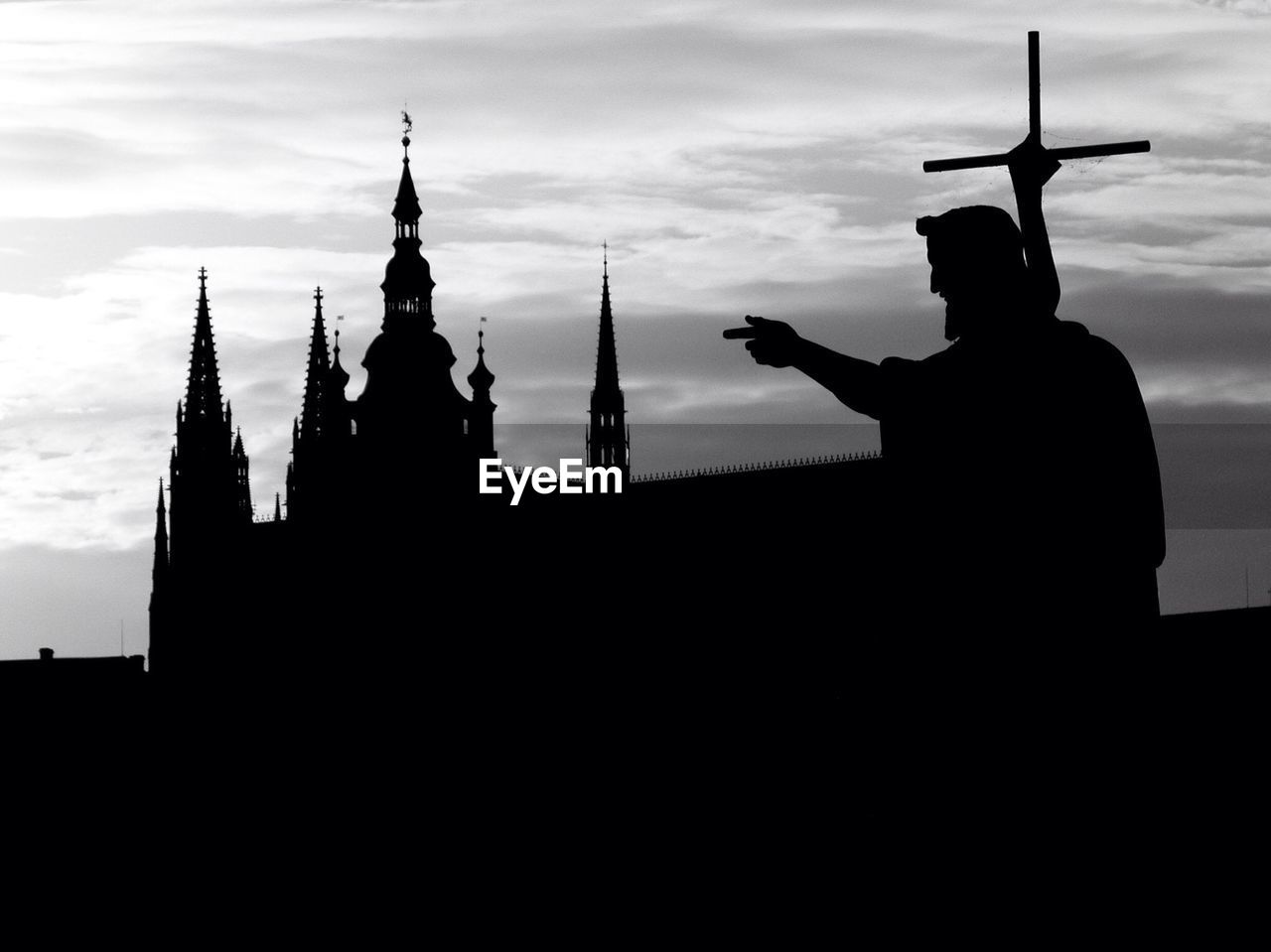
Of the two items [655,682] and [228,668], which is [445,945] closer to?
[655,682]

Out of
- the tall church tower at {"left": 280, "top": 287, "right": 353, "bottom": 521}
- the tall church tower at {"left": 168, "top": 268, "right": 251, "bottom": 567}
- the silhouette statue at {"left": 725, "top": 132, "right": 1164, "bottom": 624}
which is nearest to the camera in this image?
the silhouette statue at {"left": 725, "top": 132, "right": 1164, "bottom": 624}

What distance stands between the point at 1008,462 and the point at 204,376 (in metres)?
113

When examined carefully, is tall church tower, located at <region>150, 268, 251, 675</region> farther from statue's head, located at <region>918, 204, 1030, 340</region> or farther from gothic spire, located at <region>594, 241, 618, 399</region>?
statue's head, located at <region>918, 204, 1030, 340</region>

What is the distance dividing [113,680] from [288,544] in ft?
125

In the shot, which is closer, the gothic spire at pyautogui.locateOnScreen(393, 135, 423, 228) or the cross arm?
the cross arm

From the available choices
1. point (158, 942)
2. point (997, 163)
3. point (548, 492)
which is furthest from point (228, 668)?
point (997, 163)

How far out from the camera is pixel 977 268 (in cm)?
610

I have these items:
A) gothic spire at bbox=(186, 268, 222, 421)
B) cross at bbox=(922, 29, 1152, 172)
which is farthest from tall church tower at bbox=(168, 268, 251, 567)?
cross at bbox=(922, 29, 1152, 172)

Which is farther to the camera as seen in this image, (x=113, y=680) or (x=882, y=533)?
(x=113, y=680)

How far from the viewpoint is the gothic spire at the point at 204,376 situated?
11500 centimetres

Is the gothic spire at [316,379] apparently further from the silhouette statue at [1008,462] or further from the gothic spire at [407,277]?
the silhouette statue at [1008,462]

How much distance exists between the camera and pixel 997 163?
686 centimetres

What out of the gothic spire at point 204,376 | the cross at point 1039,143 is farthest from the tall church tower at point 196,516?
the cross at point 1039,143

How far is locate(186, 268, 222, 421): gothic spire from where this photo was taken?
11500cm
